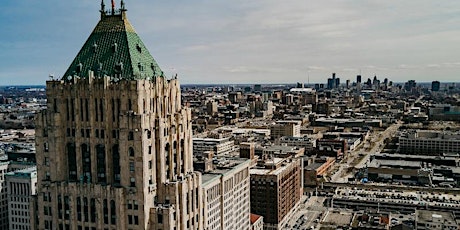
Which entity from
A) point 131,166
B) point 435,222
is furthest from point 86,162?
point 435,222

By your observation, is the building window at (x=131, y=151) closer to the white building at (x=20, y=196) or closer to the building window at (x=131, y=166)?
the building window at (x=131, y=166)

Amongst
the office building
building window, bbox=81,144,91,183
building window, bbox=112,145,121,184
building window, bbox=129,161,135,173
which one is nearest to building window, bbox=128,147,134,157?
building window, bbox=129,161,135,173

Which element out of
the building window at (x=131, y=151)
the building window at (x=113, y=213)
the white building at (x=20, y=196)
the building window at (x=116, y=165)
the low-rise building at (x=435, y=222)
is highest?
the building window at (x=131, y=151)

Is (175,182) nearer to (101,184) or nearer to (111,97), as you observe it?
(101,184)

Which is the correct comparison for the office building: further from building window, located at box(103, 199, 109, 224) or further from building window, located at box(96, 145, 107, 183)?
building window, located at box(103, 199, 109, 224)

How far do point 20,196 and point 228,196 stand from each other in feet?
197

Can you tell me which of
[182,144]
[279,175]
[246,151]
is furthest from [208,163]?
[182,144]

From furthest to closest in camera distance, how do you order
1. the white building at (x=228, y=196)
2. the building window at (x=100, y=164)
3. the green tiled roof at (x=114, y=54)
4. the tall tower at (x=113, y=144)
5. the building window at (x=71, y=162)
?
the white building at (x=228, y=196)
the building window at (x=71, y=162)
the green tiled roof at (x=114, y=54)
the building window at (x=100, y=164)
the tall tower at (x=113, y=144)

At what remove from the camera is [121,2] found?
5009 centimetres

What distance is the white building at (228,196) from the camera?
10362cm

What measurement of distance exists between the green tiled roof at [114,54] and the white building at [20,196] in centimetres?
8724

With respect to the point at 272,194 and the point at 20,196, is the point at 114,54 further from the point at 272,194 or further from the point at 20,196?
the point at 272,194

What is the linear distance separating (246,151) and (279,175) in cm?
4296

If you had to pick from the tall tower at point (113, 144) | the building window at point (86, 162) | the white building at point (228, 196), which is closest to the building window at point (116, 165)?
the tall tower at point (113, 144)
